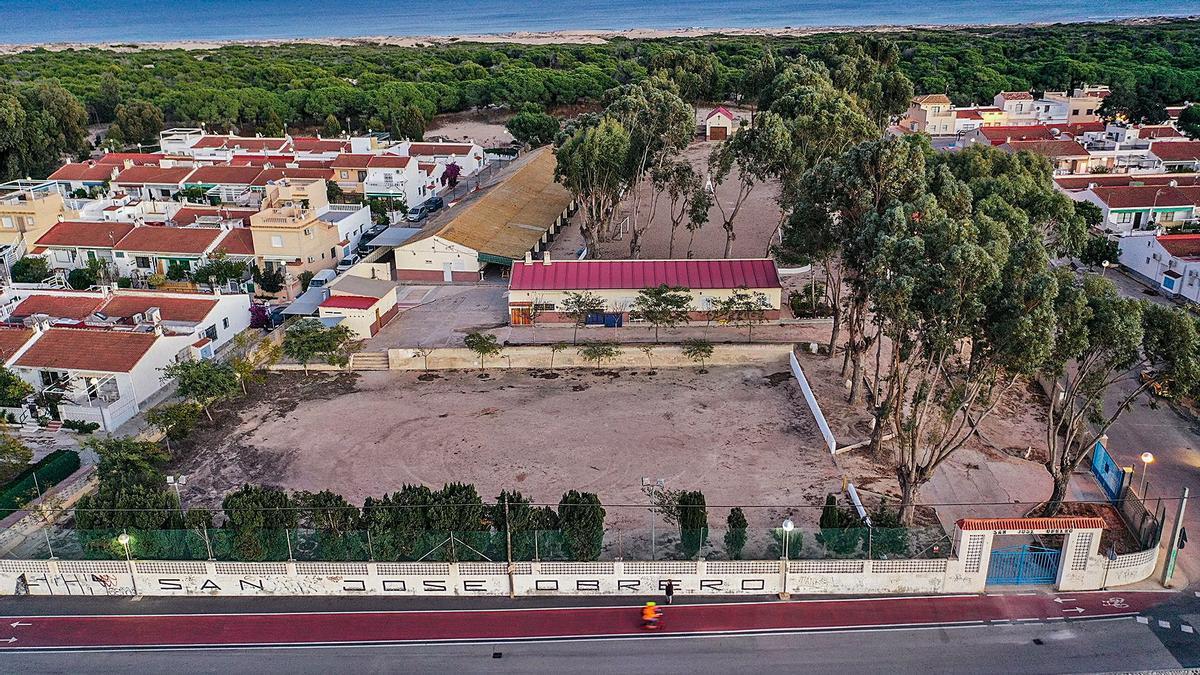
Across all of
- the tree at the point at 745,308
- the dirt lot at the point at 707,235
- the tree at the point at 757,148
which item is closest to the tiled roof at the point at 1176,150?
the dirt lot at the point at 707,235

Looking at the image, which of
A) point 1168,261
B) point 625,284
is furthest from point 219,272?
point 1168,261

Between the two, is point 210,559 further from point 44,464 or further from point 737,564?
point 737,564

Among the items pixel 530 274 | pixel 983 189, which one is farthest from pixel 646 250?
pixel 983 189

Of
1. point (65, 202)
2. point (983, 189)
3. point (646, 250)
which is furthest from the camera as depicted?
point (65, 202)

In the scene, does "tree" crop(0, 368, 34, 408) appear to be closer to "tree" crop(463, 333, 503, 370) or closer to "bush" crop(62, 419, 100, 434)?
"bush" crop(62, 419, 100, 434)

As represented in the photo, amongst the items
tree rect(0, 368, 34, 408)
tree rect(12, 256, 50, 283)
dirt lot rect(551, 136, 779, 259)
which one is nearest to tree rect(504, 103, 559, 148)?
dirt lot rect(551, 136, 779, 259)

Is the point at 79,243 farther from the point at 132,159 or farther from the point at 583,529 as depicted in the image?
the point at 583,529

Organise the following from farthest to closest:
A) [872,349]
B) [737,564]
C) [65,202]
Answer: [65,202], [872,349], [737,564]
